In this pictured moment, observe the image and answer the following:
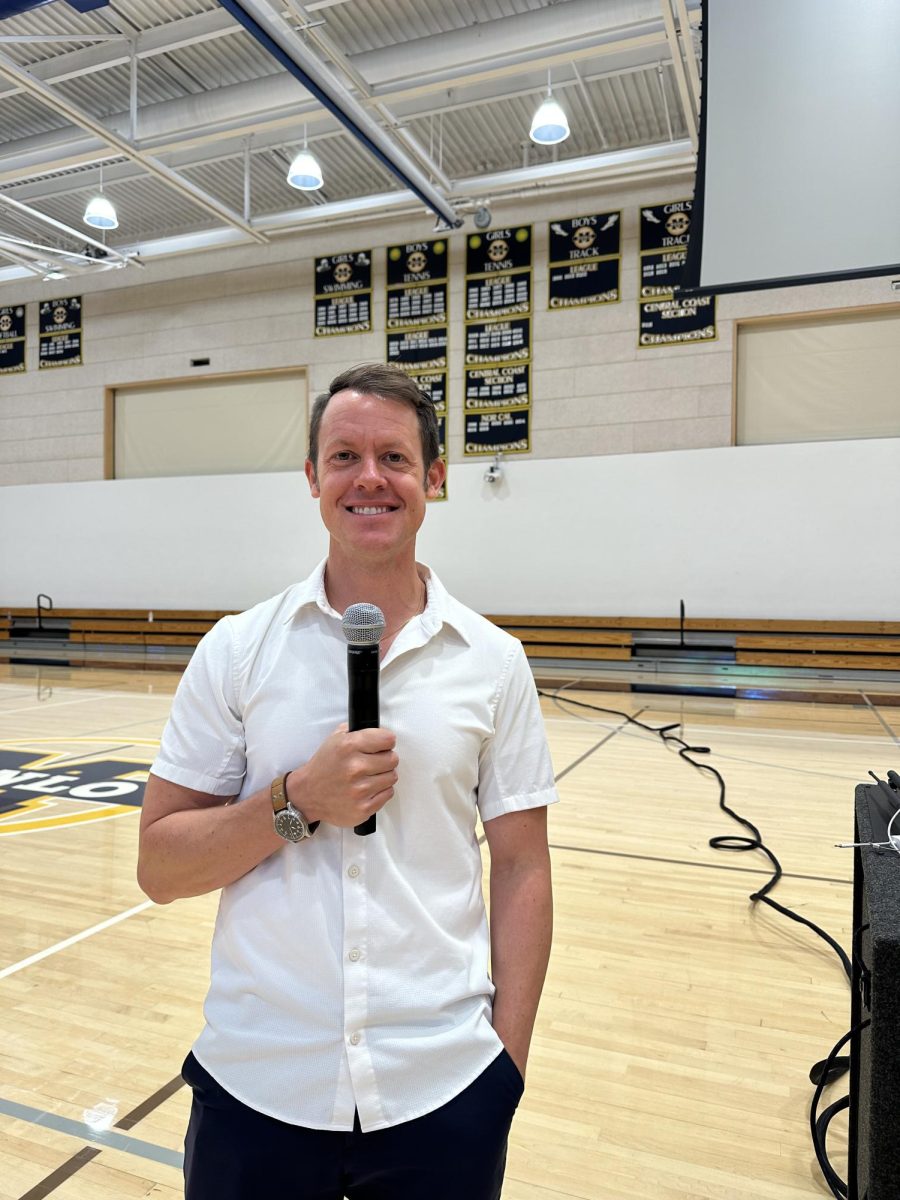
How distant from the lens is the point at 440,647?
1.10 m

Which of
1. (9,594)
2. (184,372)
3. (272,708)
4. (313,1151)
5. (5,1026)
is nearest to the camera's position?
(313,1151)

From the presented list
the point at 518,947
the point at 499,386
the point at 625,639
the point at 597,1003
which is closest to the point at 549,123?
the point at 499,386

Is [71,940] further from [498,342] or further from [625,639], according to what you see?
[498,342]

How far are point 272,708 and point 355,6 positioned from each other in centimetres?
834

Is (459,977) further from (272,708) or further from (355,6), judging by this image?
(355,6)

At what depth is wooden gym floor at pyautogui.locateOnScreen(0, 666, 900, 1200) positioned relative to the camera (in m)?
1.60

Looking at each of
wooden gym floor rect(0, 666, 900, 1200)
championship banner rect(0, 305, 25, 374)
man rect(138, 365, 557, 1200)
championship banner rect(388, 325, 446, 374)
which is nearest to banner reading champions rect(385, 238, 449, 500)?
championship banner rect(388, 325, 446, 374)

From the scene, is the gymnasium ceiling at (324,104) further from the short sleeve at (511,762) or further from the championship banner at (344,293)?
the short sleeve at (511,762)

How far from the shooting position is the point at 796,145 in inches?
143

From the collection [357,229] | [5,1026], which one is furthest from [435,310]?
[5,1026]

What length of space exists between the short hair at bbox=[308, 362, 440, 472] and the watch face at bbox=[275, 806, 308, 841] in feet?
1.56

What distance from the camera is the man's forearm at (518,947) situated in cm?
104

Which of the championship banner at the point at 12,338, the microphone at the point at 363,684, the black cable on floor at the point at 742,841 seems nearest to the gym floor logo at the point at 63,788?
the black cable on floor at the point at 742,841

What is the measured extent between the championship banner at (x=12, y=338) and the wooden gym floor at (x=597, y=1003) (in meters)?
10.6
